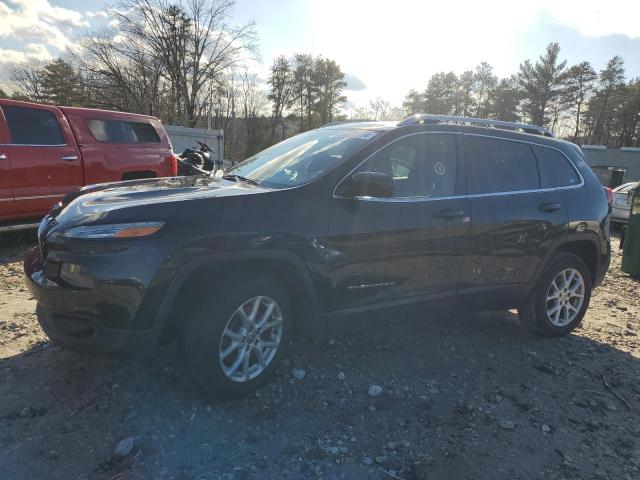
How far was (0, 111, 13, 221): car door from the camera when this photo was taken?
6098 mm

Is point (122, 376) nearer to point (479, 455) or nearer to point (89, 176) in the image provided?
point (479, 455)

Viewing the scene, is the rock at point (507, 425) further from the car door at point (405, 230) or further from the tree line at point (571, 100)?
the tree line at point (571, 100)

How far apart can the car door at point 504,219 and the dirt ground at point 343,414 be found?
62 cm

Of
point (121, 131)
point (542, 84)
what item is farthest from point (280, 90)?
point (121, 131)

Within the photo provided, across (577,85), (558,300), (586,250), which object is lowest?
(558,300)

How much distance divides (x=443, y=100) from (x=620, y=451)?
165 ft

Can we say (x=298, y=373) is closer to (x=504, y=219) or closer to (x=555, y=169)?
(x=504, y=219)

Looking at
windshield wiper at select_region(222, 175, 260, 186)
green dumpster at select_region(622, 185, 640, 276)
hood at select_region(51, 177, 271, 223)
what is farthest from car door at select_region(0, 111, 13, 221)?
green dumpster at select_region(622, 185, 640, 276)

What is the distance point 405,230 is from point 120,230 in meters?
1.87

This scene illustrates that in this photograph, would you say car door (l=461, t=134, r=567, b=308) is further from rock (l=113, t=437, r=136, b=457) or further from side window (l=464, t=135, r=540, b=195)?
rock (l=113, t=437, r=136, b=457)

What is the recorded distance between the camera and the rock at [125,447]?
2.51m

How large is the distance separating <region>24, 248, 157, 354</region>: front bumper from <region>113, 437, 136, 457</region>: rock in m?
0.49

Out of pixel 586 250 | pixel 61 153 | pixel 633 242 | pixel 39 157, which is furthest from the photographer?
pixel 633 242

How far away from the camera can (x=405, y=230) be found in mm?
3383
